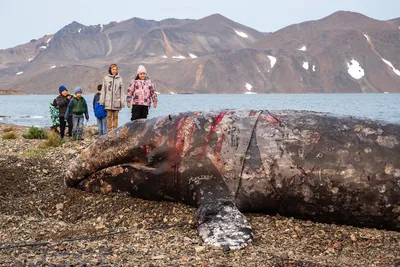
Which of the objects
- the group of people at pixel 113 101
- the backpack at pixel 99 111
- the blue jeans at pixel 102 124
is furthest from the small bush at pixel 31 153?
the blue jeans at pixel 102 124

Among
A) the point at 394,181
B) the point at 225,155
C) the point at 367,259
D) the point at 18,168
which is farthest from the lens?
the point at 18,168

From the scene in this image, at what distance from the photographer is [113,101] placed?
45.5 ft

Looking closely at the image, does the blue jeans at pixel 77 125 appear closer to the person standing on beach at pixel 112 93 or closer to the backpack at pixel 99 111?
the backpack at pixel 99 111

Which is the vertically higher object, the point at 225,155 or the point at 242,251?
the point at 225,155

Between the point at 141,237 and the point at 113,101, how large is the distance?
29.0 feet

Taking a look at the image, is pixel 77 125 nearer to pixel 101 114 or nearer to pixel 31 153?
pixel 101 114

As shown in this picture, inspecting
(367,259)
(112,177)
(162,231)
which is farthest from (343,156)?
(112,177)

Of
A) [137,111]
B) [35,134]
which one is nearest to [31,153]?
[137,111]

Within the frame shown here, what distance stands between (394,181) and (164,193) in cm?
293

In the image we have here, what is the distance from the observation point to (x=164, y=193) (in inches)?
264

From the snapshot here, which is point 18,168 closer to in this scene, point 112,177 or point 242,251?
point 112,177

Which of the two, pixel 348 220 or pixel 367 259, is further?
pixel 348 220

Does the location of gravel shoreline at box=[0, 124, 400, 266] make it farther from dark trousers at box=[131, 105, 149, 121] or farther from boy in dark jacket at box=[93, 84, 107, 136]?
boy in dark jacket at box=[93, 84, 107, 136]

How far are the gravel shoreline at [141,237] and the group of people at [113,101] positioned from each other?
17.0 feet
